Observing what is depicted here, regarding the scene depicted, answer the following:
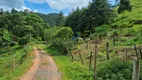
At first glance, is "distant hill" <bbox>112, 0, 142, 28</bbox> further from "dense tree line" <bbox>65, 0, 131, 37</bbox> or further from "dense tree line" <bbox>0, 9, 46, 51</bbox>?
"dense tree line" <bbox>0, 9, 46, 51</bbox>

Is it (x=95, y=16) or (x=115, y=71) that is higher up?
(x=95, y=16)

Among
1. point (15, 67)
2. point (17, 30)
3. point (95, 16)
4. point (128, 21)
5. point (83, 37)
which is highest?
point (95, 16)

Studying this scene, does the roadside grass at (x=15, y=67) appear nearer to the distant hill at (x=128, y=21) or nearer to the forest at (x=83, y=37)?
the forest at (x=83, y=37)

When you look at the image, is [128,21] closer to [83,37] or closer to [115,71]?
[83,37]

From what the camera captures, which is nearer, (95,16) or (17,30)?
(95,16)

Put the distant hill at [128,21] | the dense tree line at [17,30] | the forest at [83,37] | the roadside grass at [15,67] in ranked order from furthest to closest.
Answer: the dense tree line at [17,30], the distant hill at [128,21], the forest at [83,37], the roadside grass at [15,67]

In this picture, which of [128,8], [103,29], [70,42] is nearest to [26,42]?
[103,29]

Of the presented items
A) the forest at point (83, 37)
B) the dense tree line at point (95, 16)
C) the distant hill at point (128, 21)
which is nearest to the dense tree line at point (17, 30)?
the forest at point (83, 37)

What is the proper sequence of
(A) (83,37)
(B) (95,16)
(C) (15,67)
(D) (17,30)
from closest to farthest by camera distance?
(C) (15,67)
(B) (95,16)
(A) (83,37)
(D) (17,30)

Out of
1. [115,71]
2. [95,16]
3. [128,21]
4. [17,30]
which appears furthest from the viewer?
[17,30]

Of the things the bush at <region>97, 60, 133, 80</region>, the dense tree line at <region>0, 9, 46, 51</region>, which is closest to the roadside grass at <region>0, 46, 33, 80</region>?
the bush at <region>97, 60, 133, 80</region>

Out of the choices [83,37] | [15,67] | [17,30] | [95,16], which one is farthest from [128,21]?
[15,67]

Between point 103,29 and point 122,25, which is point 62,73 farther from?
point 122,25

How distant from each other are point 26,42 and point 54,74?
4377 cm
